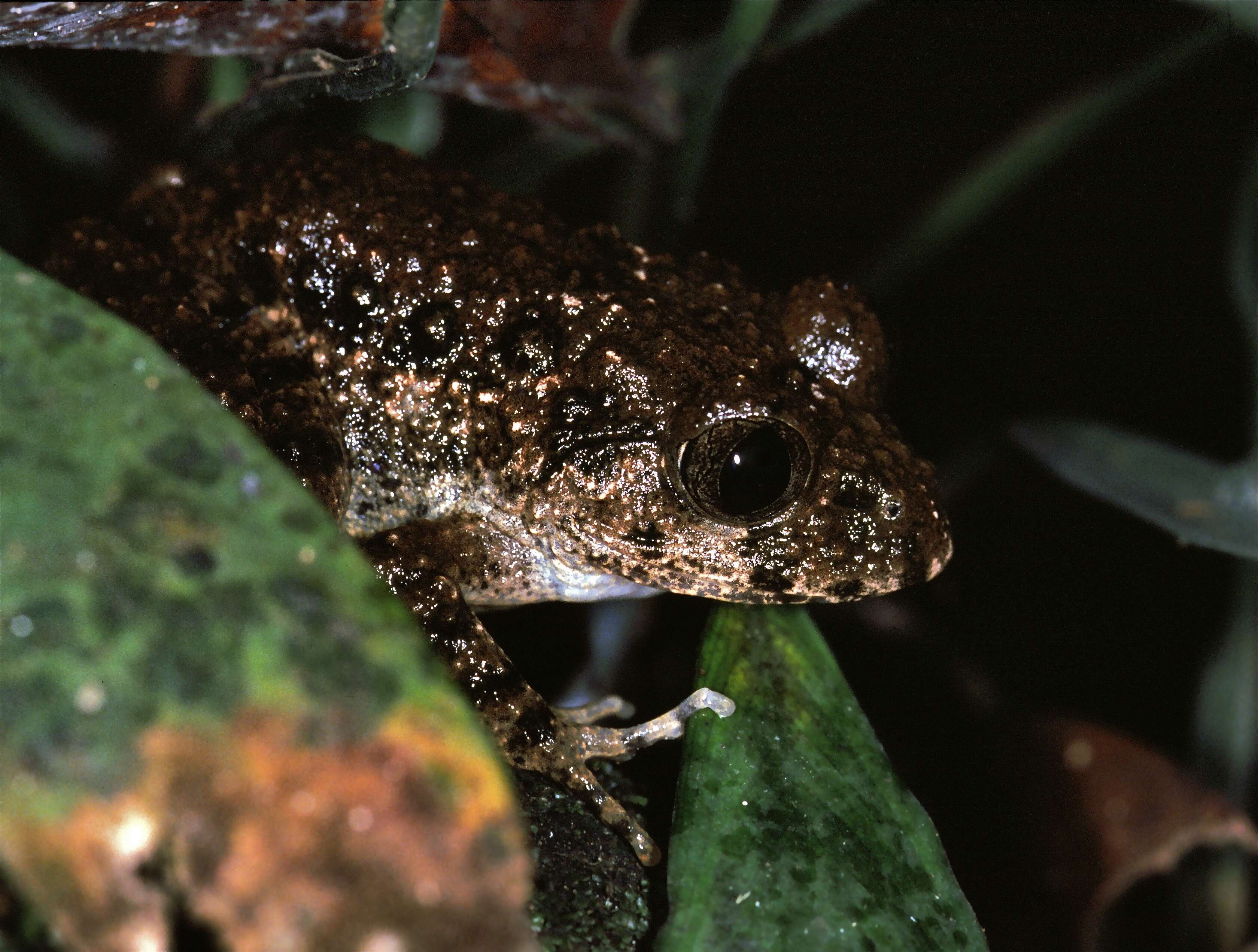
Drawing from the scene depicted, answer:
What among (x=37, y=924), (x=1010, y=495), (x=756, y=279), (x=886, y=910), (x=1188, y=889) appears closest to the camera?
(x=37, y=924)

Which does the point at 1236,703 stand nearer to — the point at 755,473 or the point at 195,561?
the point at 755,473

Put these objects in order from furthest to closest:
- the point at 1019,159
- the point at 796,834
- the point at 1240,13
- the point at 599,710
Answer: the point at 1019,159, the point at 1240,13, the point at 599,710, the point at 796,834

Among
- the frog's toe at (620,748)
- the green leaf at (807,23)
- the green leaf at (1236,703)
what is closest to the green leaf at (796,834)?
the frog's toe at (620,748)

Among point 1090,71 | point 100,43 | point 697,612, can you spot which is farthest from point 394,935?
point 1090,71

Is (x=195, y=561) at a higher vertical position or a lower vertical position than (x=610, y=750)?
higher

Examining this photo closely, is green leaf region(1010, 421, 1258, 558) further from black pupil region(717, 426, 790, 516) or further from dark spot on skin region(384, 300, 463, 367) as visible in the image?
dark spot on skin region(384, 300, 463, 367)

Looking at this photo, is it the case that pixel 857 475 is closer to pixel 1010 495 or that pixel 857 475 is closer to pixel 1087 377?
pixel 1010 495

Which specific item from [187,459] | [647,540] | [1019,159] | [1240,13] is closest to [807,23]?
[1019,159]

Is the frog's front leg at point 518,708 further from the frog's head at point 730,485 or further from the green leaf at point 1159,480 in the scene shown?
the green leaf at point 1159,480

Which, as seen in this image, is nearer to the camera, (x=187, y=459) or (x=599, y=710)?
(x=187, y=459)
